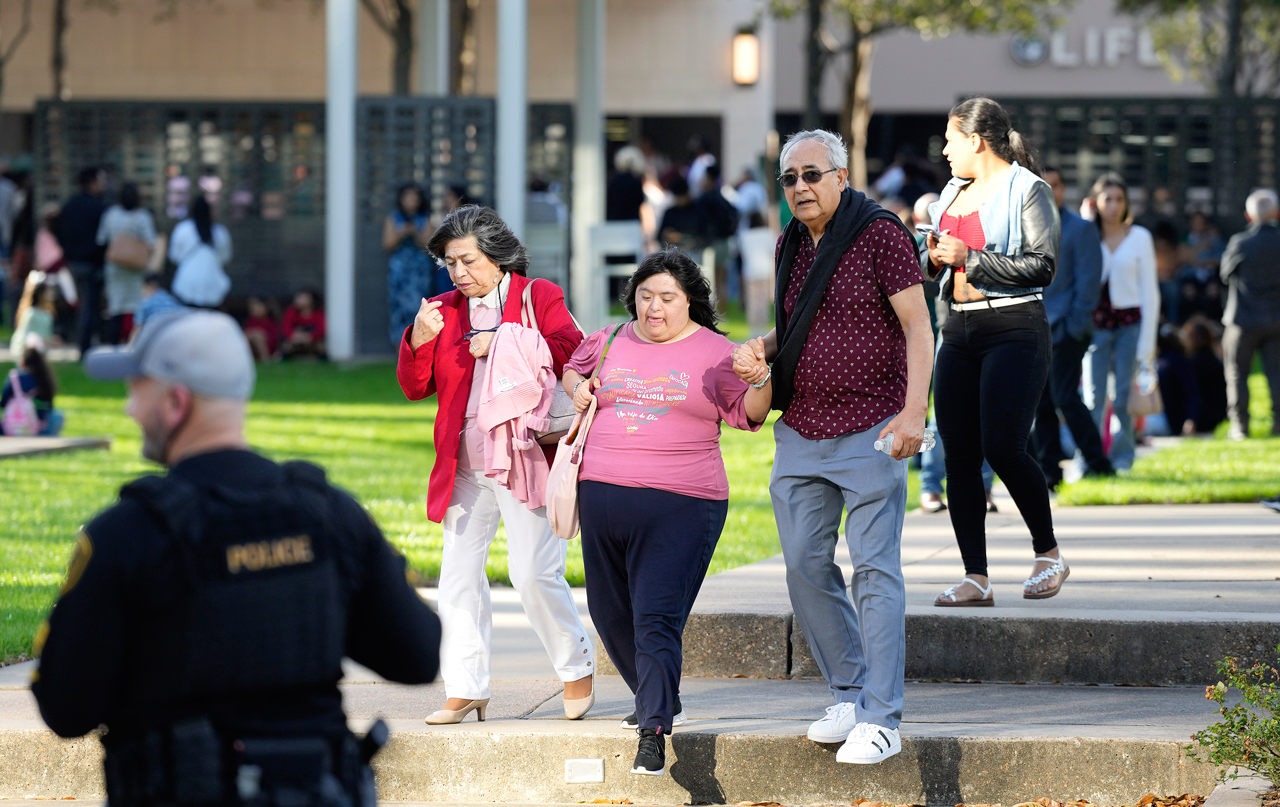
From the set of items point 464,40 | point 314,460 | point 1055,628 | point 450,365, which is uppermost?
point 464,40

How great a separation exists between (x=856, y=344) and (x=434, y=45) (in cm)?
1737

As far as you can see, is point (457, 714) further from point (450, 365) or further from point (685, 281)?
point (685, 281)

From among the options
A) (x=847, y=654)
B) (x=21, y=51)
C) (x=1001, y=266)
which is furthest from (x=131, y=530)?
(x=21, y=51)

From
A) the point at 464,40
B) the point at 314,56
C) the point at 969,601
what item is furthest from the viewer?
the point at 314,56

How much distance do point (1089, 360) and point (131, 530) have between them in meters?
9.00

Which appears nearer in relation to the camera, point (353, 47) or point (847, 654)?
point (847, 654)

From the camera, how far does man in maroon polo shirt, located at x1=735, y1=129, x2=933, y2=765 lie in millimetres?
4902

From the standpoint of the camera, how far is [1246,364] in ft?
43.3

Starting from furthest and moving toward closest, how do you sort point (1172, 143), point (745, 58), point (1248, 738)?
point (745, 58) → point (1172, 143) → point (1248, 738)

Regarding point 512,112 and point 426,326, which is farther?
point 512,112

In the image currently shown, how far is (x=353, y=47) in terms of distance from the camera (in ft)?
59.2

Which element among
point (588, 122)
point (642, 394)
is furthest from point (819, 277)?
point (588, 122)

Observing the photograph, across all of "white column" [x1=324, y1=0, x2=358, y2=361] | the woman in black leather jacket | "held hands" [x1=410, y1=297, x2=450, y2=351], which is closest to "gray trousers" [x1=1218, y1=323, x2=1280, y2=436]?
the woman in black leather jacket

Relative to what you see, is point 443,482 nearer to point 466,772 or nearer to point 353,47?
point 466,772
